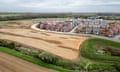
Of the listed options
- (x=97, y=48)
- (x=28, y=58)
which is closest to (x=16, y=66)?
(x=28, y=58)

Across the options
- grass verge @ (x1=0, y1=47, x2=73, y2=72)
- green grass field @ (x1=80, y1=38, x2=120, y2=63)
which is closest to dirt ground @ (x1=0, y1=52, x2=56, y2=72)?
grass verge @ (x1=0, y1=47, x2=73, y2=72)

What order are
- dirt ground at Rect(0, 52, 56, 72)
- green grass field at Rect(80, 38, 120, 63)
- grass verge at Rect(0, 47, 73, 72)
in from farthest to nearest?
1. green grass field at Rect(80, 38, 120, 63)
2. grass verge at Rect(0, 47, 73, 72)
3. dirt ground at Rect(0, 52, 56, 72)

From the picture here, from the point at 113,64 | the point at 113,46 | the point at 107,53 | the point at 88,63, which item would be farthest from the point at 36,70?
the point at 113,46

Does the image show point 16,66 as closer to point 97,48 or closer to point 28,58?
point 28,58

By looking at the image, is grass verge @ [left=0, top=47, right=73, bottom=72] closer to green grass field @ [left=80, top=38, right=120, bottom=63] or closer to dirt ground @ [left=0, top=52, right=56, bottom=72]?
dirt ground @ [left=0, top=52, right=56, bottom=72]

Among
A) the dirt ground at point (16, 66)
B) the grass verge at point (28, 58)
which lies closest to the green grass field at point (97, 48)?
the grass verge at point (28, 58)

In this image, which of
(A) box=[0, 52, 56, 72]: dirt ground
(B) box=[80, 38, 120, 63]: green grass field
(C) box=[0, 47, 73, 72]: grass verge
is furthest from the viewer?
(B) box=[80, 38, 120, 63]: green grass field

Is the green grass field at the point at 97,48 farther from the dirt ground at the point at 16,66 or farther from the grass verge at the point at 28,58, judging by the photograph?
the dirt ground at the point at 16,66

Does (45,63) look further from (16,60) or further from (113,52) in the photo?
(113,52)
